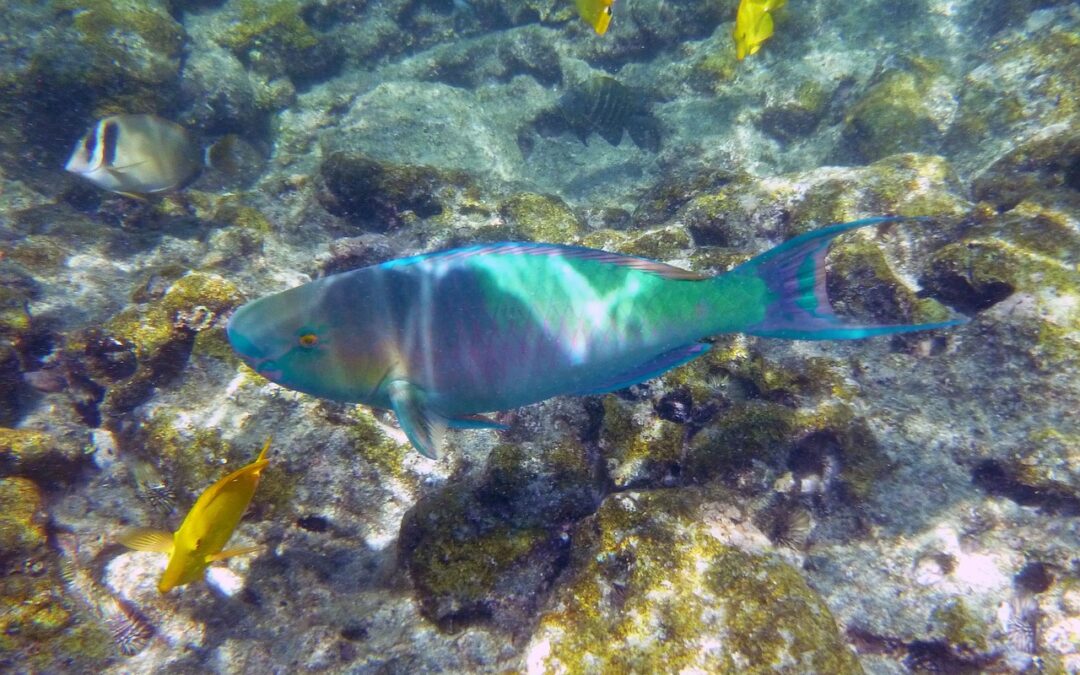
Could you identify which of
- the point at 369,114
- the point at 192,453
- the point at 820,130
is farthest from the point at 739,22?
the point at 192,453

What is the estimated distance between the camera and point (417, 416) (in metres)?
1.83

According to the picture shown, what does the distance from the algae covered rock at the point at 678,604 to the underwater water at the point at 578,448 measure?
0.04ft

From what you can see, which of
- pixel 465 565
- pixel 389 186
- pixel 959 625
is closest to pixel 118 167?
pixel 389 186

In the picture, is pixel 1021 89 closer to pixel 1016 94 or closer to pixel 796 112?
pixel 1016 94

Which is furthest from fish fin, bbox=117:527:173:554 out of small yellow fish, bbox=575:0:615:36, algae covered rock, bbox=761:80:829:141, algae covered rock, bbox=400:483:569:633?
algae covered rock, bbox=761:80:829:141

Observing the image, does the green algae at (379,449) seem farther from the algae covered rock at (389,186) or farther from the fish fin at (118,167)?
the fish fin at (118,167)

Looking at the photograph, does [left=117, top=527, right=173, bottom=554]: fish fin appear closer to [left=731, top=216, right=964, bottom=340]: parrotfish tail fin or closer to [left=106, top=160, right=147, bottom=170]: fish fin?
[left=731, top=216, right=964, bottom=340]: parrotfish tail fin

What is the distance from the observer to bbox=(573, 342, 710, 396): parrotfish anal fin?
1.86 m

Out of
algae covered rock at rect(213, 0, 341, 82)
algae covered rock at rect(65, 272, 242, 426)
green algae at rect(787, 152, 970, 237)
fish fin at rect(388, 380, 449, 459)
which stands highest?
algae covered rock at rect(213, 0, 341, 82)

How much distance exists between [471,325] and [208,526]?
5.80 ft

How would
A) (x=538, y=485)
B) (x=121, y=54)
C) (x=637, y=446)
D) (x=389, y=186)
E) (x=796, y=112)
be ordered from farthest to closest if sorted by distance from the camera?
(x=796, y=112)
(x=121, y=54)
(x=389, y=186)
(x=637, y=446)
(x=538, y=485)

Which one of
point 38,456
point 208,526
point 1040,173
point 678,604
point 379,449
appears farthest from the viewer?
point 1040,173

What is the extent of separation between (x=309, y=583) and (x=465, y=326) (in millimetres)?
2187

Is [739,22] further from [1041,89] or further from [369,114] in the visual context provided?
[369,114]
